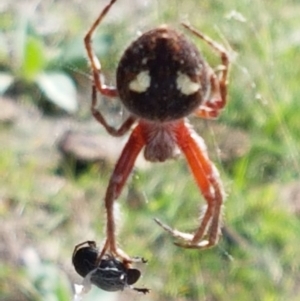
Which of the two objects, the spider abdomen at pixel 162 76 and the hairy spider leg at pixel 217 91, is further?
the hairy spider leg at pixel 217 91

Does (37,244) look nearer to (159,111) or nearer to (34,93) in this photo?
(34,93)

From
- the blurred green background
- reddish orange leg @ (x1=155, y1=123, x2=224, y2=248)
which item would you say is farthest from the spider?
the blurred green background

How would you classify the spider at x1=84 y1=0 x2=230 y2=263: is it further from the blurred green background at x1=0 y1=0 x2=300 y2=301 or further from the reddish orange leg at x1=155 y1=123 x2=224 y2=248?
the blurred green background at x1=0 y1=0 x2=300 y2=301

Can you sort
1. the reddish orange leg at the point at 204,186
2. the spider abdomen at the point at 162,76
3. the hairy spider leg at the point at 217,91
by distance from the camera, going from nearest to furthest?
the spider abdomen at the point at 162,76
the hairy spider leg at the point at 217,91
the reddish orange leg at the point at 204,186

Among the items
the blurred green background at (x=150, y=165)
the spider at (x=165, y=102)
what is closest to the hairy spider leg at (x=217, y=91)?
the spider at (x=165, y=102)

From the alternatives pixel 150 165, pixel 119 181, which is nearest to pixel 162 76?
pixel 119 181

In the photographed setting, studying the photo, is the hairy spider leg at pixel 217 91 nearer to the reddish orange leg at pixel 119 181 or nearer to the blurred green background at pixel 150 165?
the reddish orange leg at pixel 119 181

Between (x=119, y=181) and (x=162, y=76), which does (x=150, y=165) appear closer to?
(x=119, y=181)

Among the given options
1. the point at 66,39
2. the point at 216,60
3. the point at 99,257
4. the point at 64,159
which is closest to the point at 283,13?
the point at 216,60
